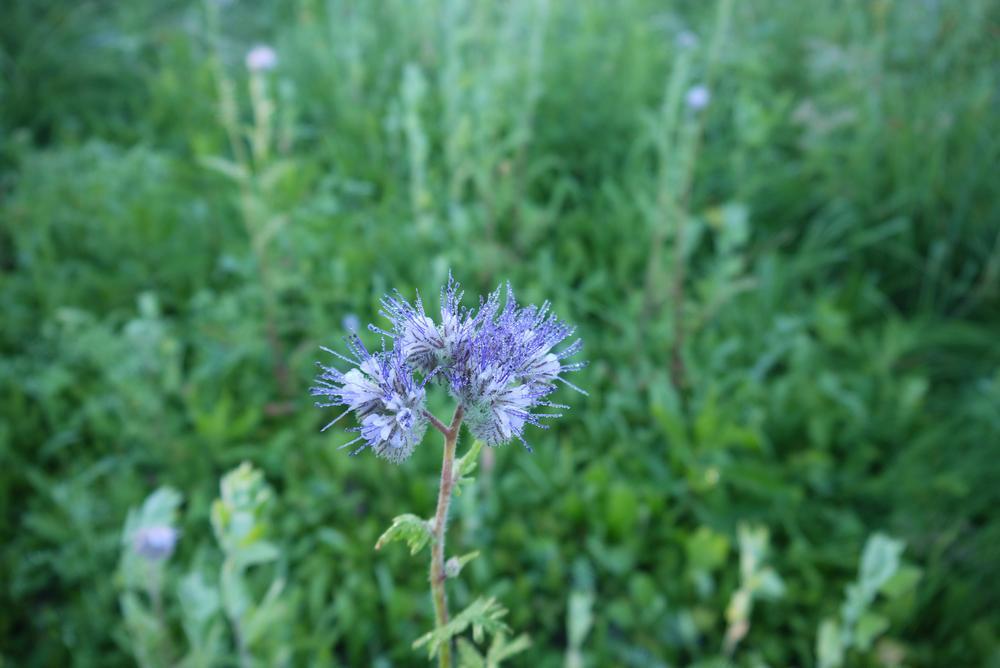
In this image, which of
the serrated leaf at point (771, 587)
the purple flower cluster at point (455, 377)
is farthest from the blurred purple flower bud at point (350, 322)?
the purple flower cluster at point (455, 377)

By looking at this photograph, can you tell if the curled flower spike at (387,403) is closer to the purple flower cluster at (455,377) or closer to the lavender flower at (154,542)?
the purple flower cluster at (455,377)

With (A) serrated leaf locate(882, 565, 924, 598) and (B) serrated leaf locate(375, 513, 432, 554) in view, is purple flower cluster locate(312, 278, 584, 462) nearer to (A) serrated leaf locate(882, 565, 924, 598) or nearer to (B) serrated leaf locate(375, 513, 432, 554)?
(B) serrated leaf locate(375, 513, 432, 554)

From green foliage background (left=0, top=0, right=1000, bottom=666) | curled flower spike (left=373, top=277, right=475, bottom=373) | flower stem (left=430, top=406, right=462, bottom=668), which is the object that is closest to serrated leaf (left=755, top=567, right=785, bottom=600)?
green foliage background (left=0, top=0, right=1000, bottom=666)

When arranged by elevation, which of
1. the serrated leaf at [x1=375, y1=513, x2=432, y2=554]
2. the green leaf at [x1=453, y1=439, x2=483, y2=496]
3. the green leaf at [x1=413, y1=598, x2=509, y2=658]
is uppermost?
the green leaf at [x1=453, y1=439, x2=483, y2=496]

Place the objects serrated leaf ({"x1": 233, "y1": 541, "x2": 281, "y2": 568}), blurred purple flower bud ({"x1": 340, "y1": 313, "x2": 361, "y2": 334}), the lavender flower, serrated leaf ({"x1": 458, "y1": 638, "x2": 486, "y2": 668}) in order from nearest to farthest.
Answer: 1. serrated leaf ({"x1": 458, "y1": 638, "x2": 486, "y2": 668})
2. serrated leaf ({"x1": 233, "y1": 541, "x2": 281, "y2": 568})
3. the lavender flower
4. blurred purple flower bud ({"x1": 340, "y1": 313, "x2": 361, "y2": 334})

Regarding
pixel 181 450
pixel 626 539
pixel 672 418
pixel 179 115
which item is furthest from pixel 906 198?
pixel 179 115

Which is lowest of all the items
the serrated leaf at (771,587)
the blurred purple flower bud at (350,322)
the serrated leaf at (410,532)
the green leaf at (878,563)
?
the serrated leaf at (771,587)
